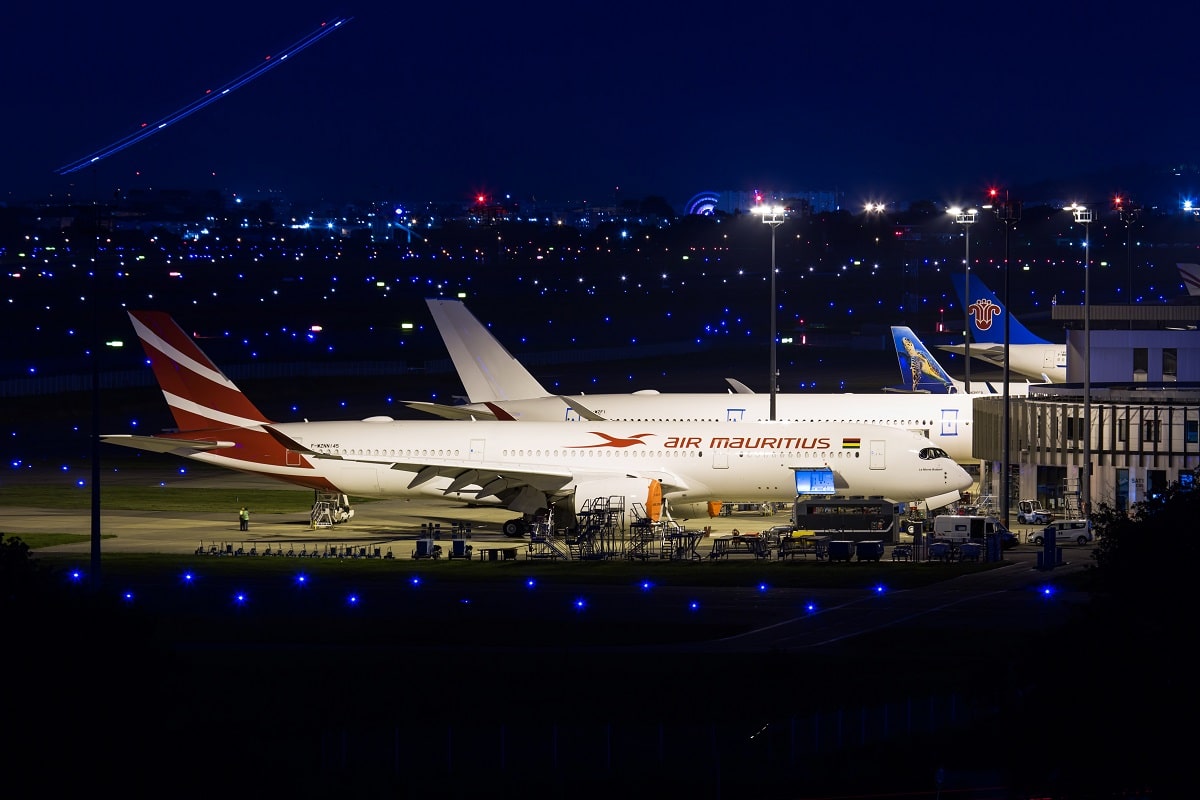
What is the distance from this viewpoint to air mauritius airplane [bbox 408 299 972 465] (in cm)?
8694

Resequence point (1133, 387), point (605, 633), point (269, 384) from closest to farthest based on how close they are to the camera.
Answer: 1. point (605, 633)
2. point (1133, 387)
3. point (269, 384)

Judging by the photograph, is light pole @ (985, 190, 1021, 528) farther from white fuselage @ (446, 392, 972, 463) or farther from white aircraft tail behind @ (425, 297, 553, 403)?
white aircraft tail behind @ (425, 297, 553, 403)

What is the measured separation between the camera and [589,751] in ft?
121

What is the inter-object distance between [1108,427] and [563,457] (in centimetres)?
2319

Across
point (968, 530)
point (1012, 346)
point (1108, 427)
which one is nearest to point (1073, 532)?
point (968, 530)

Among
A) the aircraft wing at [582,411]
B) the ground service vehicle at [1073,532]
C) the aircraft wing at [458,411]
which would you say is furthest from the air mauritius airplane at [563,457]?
the aircraft wing at [458,411]

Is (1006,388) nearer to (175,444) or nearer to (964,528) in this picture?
(964,528)

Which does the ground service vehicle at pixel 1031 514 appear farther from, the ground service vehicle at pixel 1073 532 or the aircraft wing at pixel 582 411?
the aircraft wing at pixel 582 411

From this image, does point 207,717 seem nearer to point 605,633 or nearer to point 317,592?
point 605,633

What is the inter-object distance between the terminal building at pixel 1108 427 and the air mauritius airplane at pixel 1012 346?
30060 mm

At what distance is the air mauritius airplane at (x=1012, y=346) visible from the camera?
398 feet

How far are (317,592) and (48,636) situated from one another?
27742 mm

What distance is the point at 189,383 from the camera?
7556 cm

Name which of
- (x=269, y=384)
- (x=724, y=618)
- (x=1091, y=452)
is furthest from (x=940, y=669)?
(x=269, y=384)
